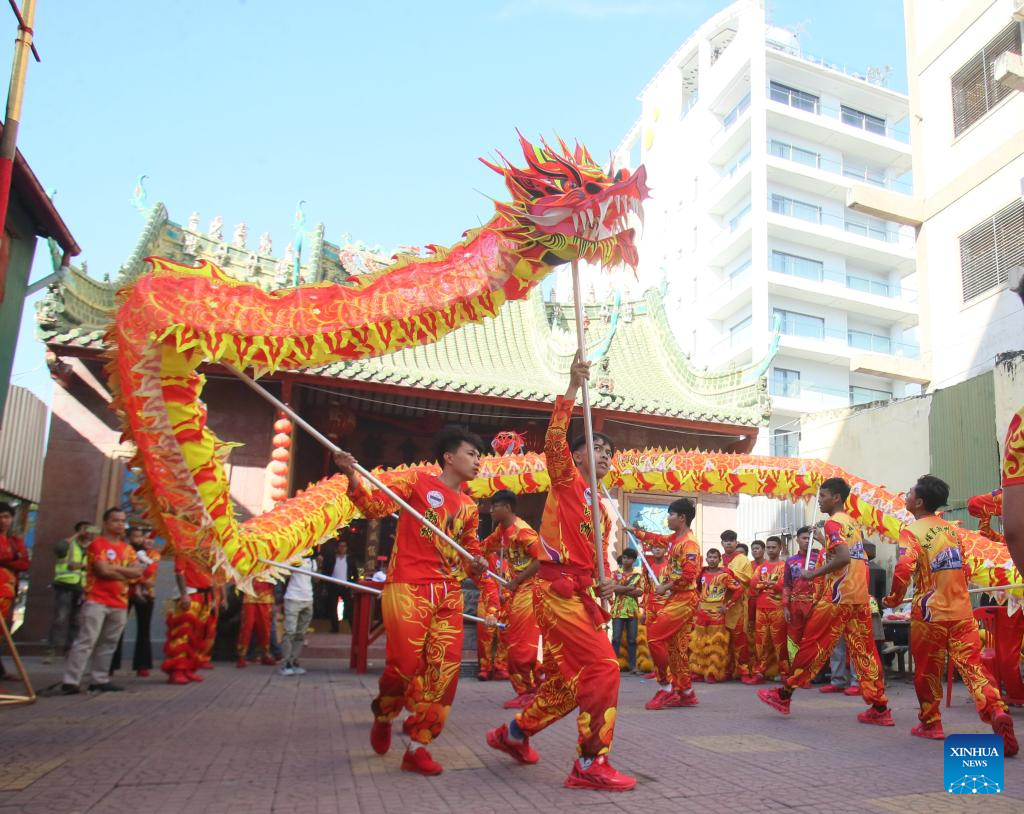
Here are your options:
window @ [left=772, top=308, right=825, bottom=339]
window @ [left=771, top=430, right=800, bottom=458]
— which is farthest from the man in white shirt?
window @ [left=772, top=308, right=825, bottom=339]

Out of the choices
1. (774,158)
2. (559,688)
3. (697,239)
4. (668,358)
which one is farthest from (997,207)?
(697,239)

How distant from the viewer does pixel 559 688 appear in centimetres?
407

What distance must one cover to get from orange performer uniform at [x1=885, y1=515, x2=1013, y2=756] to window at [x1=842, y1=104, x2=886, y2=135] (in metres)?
35.8

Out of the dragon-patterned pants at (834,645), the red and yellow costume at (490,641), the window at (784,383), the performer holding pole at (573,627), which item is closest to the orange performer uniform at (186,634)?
the red and yellow costume at (490,641)

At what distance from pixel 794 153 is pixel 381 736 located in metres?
35.8

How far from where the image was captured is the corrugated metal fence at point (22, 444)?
13.3m

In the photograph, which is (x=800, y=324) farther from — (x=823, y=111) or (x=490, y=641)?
(x=490, y=641)

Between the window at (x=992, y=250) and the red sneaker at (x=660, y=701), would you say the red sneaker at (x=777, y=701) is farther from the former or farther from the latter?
the window at (x=992, y=250)

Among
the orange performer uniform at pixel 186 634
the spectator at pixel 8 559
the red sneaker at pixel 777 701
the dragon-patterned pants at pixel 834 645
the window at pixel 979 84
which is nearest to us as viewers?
the dragon-patterned pants at pixel 834 645

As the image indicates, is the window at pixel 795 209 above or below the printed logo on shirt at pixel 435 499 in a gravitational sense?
above

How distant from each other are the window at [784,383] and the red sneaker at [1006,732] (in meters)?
28.7

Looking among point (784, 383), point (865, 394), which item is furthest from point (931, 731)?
point (865, 394)

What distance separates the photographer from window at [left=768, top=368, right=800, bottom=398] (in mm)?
32906

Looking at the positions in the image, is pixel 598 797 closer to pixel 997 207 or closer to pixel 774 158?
pixel 997 207
